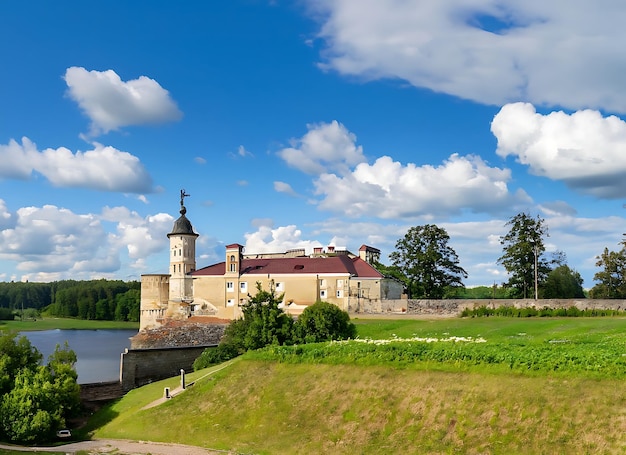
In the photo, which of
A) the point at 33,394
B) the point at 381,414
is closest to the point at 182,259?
the point at 33,394

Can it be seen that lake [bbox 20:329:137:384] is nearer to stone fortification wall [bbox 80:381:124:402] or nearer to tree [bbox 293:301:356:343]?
stone fortification wall [bbox 80:381:124:402]

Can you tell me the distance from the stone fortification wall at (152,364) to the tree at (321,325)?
10.7 metres

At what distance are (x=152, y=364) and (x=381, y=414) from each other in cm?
2508

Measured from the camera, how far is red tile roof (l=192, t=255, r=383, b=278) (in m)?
65.0

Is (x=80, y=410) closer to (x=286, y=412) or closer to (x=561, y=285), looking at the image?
(x=286, y=412)

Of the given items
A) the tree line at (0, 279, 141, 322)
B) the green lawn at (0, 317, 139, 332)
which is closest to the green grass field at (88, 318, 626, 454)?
the green lawn at (0, 317, 139, 332)

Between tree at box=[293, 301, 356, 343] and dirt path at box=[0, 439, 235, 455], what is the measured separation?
15.7m

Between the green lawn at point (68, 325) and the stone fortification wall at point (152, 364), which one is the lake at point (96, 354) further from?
the green lawn at point (68, 325)

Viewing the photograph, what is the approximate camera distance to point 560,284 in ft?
217

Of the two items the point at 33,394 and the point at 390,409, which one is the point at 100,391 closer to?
the point at 33,394

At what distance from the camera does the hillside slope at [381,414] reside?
904 inches

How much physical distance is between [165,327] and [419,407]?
4265cm

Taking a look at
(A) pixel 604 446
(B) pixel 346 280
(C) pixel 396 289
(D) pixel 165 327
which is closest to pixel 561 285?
(C) pixel 396 289

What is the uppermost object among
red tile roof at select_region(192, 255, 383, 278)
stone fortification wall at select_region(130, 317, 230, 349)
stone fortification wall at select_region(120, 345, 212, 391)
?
red tile roof at select_region(192, 255, 383, 278)
